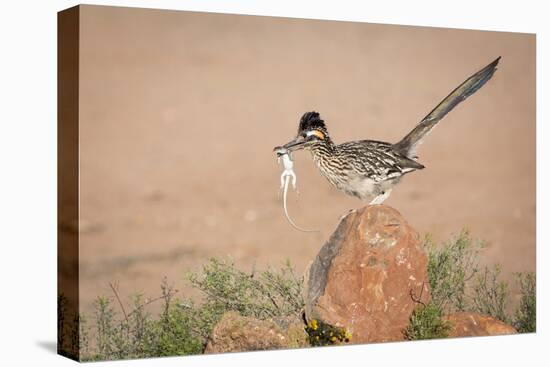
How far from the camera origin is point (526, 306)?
10.7 metres

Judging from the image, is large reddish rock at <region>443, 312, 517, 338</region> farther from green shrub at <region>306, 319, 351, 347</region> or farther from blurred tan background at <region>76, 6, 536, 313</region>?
green shrub at <region>306, 319, 351, 347</region>

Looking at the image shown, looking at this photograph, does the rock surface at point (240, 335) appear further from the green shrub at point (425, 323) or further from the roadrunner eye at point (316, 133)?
the roadrunner eye at point (316, 133)

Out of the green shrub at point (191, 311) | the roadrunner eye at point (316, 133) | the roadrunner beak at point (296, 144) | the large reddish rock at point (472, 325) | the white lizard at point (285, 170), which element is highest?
the roadrunner eye at point (316, 133)

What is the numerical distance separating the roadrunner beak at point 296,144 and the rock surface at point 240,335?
1.52 meters

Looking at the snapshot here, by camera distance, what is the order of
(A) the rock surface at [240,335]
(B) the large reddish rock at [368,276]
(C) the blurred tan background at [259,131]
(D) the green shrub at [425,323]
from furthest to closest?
(D) the green shrub at [425,323] < (B) the large reddish rock at [368,276] < (A) the rock surface at [240,335] < (C) the blurred tan background at [259,131]

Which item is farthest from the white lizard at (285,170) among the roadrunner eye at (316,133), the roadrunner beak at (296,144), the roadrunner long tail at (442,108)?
the roadrunner long tail at (442,108)

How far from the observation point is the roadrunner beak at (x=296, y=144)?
378 inches

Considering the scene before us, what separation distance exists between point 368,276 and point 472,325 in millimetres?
1338

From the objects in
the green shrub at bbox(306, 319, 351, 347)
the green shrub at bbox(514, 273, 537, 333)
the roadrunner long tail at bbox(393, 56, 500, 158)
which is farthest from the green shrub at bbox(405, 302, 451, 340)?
the roadrunner long tail at bbox(393, 56, 500, 158)

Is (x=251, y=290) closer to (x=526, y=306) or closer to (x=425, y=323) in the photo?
(x=425, y=323)

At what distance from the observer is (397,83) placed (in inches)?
397

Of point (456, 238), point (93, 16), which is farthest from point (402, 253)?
point (93, 16)

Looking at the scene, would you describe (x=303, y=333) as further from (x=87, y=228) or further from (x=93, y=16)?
(x=93, y=16)

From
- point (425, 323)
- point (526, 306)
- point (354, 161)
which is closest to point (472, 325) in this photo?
point (425, 323)
